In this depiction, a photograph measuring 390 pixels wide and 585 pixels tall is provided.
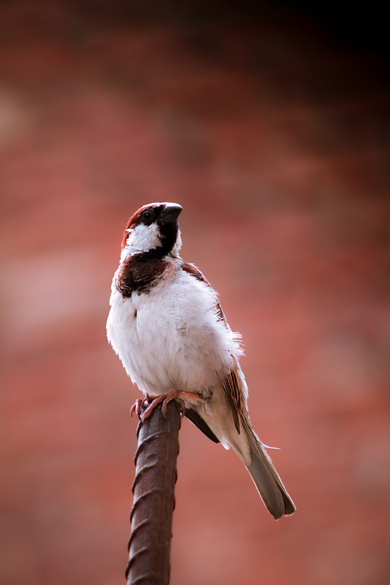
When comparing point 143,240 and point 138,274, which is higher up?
point 143,240

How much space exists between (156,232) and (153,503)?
2.14 feet

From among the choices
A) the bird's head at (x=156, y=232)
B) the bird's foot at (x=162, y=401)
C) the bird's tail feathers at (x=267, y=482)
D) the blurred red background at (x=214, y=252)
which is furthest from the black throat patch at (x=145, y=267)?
the blurred red background at (x=214, y=252)

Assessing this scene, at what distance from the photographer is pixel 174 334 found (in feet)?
3.65

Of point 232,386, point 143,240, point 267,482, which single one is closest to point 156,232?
point 143,240

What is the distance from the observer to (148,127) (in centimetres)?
274

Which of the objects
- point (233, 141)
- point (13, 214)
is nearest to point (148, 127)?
point (233, 141)

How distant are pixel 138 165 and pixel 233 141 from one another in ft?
1.47

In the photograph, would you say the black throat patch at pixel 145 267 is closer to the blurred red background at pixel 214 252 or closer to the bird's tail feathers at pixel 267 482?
the bird's tail feathers at pixel 267 482

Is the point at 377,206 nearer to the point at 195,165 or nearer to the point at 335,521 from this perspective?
the point at 195,165

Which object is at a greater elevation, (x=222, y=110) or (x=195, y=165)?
(x=222, y=110)

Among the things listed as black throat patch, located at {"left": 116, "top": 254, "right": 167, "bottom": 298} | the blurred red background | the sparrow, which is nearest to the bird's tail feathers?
the sparrow

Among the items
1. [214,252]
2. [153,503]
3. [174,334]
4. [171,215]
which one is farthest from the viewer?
[214,252]

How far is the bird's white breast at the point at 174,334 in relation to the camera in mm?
1114

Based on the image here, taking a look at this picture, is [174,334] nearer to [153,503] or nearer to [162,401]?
[162,401]
